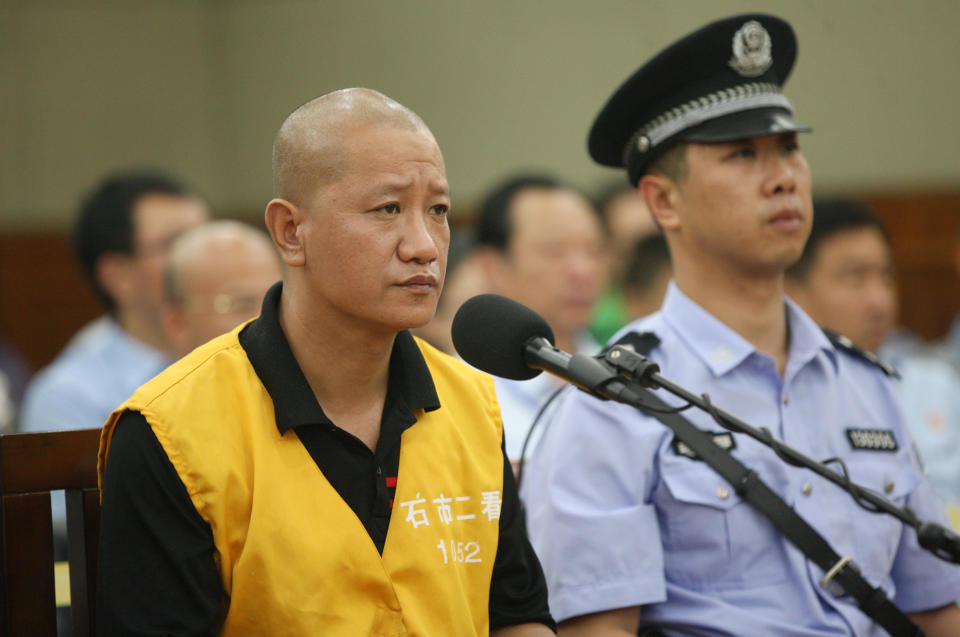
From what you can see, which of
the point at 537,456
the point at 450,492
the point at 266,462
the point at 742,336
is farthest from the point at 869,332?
the point at 266,462

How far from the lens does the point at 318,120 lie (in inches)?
57.8

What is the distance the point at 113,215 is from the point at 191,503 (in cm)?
259

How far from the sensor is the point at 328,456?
1449 mm

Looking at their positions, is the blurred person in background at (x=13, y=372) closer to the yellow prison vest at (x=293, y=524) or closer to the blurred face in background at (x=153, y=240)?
the blurred face in background at (x=153, y=240)

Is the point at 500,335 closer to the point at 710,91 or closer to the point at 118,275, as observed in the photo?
the point at 710,91

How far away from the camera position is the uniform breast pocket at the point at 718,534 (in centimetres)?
175

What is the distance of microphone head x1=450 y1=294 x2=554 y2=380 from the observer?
1.35 meters

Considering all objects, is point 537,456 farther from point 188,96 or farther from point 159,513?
point 188,96

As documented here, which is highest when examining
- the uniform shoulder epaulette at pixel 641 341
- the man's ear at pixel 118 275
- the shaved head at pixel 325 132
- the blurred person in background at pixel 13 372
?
the shaved head at pixel 325 132

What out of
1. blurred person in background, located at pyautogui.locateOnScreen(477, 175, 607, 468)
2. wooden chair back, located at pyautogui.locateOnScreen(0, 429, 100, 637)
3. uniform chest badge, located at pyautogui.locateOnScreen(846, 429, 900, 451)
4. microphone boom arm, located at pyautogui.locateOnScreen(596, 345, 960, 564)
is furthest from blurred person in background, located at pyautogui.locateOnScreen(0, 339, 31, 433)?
microphone boom arm, located at pyautogui.locateOnScreen(596, 345, 960, 564)

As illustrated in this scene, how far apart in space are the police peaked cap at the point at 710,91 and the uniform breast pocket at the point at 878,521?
0.61 meters

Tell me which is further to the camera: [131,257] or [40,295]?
[40,295]

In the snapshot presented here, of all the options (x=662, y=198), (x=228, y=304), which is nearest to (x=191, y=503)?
(x=662, y=198)

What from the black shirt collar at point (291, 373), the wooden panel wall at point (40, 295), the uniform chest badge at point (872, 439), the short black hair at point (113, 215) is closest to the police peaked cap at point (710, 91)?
the uniform chest badge at point (872, 439)
